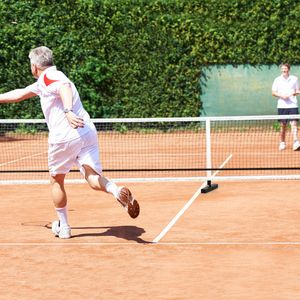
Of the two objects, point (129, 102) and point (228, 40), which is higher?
point (228, 40)

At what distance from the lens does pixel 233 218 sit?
8.59m

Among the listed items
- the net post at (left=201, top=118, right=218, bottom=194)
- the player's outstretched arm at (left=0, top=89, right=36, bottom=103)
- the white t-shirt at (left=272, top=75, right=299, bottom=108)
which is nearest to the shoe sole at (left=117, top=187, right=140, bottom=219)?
the player's outstretched arm at (left=0, top=89, right=36, bottom=103)

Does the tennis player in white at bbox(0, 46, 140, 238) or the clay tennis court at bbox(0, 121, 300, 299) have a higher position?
the tennis player in white at bbox(0, 46, 140, 238)

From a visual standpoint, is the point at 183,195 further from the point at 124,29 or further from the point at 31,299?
the point at 124,29

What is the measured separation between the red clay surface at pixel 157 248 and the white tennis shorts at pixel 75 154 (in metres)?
0.65

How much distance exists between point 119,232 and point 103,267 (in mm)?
1517

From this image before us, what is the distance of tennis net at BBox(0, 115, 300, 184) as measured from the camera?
1083cm

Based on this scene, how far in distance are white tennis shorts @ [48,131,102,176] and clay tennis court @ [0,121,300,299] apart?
25.6 inches

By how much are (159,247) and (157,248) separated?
0.05m

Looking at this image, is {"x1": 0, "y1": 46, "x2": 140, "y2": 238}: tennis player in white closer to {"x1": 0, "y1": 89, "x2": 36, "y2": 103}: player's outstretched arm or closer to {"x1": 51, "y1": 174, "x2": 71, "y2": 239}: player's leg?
{"x1": 0, "y1": 89, "x2": 36, "y2": 103}: player's outstretched arm

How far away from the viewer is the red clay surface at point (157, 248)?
5680mm

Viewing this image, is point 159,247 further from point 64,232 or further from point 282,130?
point 282,130

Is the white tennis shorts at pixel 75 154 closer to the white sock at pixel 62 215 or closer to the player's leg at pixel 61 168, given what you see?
the player's leg at pixel 61 168

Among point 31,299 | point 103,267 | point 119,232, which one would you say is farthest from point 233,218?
point 31,299
